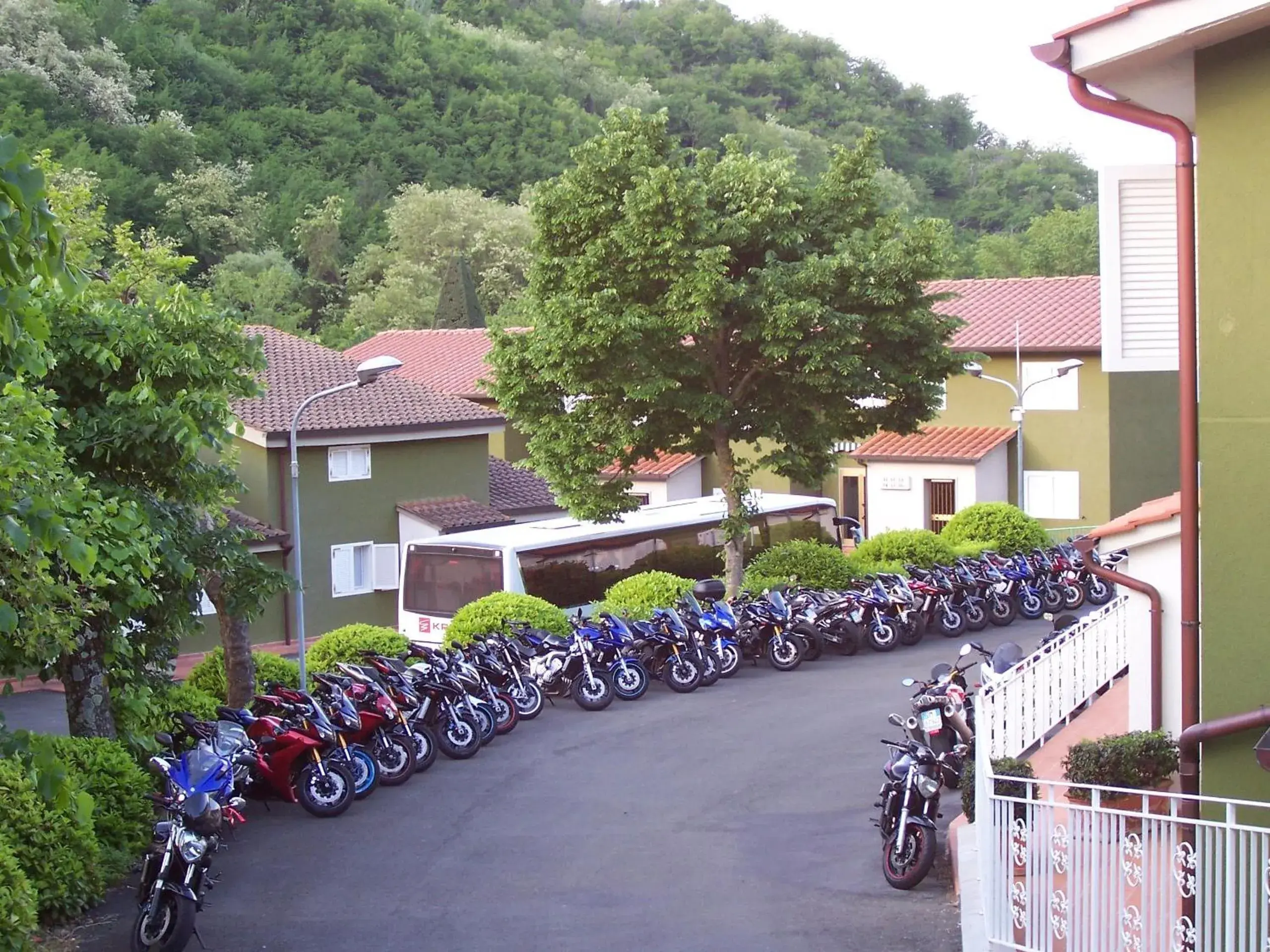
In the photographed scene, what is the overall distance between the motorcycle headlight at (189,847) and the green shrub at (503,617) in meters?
9.92

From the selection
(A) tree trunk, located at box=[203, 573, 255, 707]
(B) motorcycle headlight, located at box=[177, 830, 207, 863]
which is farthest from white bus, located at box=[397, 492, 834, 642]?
(B) motorcycle headlight, located at box=[177, 830, 207, 863]

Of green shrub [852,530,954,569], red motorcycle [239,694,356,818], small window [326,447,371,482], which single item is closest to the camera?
red motorcycle [239,694,356,818]

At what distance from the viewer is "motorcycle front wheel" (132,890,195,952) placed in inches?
352

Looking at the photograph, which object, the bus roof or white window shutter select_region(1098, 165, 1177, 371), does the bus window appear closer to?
the bus roof

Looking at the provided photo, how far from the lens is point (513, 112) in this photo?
89375 mm

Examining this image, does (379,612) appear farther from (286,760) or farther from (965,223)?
(965,223)

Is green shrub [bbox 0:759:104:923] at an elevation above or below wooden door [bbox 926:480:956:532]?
below

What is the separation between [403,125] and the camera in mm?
89438

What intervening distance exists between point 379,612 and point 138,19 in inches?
2709

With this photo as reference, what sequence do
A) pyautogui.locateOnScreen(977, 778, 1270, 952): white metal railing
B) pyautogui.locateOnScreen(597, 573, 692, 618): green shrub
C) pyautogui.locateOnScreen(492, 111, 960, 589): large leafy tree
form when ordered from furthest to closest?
1. pyautogui.locateOnScreen(492, 111, 960, 589): large leafy tree
2. pyautogui.locateOnScreen(597, 573, 692, 618): green shrub
3. pyautogui.locateOnScreen(977, 778, 1270, 952): white metal railing

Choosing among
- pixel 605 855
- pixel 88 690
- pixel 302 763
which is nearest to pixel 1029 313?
pixel 302 763

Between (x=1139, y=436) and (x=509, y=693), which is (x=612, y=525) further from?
(x=1139, y=436)

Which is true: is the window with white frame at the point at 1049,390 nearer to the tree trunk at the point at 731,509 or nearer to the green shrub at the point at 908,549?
the green shrub at the point at 908,549

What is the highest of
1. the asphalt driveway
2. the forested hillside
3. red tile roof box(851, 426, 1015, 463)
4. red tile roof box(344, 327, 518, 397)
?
the forested hillside
